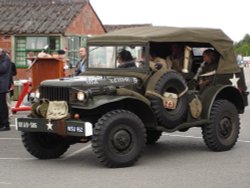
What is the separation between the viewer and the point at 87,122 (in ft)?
28.0

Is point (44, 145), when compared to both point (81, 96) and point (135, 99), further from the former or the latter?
point (135, 99)

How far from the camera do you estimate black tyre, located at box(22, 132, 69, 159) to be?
9.52 m

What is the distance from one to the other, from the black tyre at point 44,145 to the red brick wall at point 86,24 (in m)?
16.8

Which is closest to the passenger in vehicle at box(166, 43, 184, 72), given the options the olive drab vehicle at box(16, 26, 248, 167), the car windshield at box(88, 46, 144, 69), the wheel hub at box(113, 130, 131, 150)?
the olive drab vehicle at box(16, 26, 248, 167)

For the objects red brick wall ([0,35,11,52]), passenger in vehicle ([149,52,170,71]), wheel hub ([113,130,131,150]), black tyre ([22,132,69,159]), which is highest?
red brick wall ([0,35,11,52])

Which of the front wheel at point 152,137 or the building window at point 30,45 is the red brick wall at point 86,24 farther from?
the front wheel at point 152,137

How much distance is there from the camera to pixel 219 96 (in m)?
10.6

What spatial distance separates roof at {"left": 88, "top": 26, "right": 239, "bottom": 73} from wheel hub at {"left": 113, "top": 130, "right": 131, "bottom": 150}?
160cm

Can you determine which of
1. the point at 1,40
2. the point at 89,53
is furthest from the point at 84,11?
the point at 89,53

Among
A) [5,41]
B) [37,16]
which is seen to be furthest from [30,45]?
[37,16]

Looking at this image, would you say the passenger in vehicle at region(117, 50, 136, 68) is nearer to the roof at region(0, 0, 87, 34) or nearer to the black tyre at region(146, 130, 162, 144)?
the black tyre at region(146, 130, 162, 144)

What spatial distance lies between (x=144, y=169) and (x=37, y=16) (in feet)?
61.7

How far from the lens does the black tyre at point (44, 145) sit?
31.2 ft

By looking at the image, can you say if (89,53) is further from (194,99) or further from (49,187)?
(49,187)
